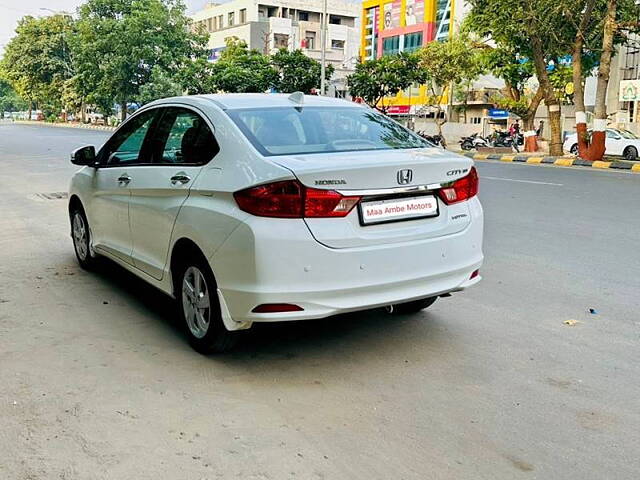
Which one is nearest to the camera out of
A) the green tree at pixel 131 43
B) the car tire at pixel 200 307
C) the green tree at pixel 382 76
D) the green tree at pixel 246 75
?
the car tire at pixel 200 307

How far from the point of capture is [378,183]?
12.4 feet

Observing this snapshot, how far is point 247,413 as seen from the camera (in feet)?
11.1

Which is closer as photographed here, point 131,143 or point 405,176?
point 405,176

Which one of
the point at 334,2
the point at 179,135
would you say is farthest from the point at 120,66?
the point at 179,135

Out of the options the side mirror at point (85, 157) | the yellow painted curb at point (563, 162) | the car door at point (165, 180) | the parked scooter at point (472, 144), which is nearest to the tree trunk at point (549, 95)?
the yellow painted curb at point (563, 162)

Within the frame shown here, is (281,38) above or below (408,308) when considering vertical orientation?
above

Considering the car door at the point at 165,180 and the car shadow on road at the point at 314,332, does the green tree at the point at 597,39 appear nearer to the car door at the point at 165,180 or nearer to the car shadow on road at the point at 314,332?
the car shadow on road at the point at 314,332

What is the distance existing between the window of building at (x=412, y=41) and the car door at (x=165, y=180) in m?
61.8

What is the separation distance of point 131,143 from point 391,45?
65.4 m

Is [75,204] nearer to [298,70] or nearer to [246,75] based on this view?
[298,70]

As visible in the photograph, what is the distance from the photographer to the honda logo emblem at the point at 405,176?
3.87 metres

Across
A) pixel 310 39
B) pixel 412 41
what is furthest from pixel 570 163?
pixel 310 39

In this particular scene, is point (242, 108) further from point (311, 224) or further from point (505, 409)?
point (505, 409)

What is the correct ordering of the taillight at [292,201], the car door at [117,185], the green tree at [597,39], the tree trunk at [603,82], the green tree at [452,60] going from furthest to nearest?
the green tree at [452,60], the green tree at [597,39], the tree trunk at [603,82], the car door at [117,185], the taillight at [292,201]
